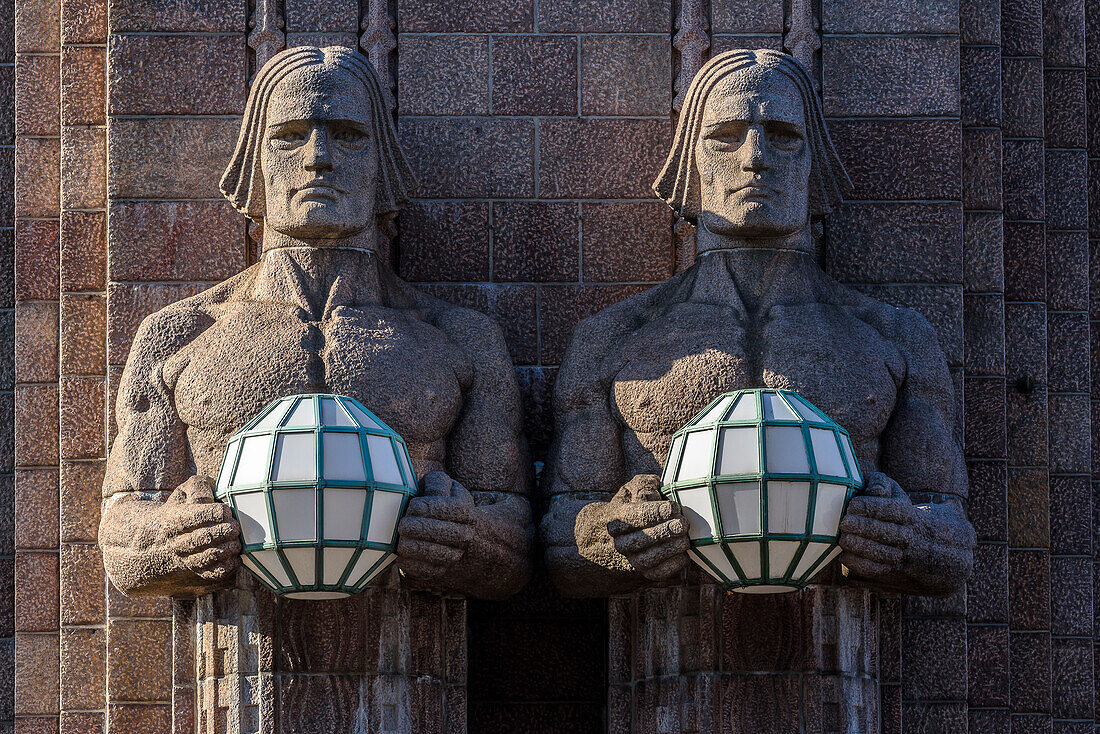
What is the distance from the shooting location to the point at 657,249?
10641 millimetres

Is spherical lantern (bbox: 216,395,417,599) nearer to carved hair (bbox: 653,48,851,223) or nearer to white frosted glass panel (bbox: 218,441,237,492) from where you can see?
white frosted glass panel (bbox: 218,441,237,492)

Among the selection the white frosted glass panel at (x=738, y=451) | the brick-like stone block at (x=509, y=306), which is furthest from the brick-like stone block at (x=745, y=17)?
the white frosted glass panel at (x=738, y=451)

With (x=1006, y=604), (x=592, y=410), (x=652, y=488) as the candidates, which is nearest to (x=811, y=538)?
(x=652, y=488)

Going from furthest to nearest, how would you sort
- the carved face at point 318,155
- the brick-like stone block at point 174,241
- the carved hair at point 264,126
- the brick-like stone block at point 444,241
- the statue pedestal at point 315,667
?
the brick-like stone block at point 444,241, the brick-like stone block at point 174,241, the carved hair at point 264,126, the carved face at point 318,155, the statue pedestal at point 315,667

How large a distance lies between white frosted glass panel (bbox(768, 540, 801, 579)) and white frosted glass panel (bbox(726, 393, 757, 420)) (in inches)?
19.2

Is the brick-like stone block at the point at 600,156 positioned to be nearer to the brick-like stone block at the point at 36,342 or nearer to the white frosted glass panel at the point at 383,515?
the brick-like stone block at the point at 36,342

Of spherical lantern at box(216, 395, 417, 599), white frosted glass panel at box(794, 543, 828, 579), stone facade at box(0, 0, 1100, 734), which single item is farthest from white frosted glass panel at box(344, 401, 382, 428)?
stone facade at box(0, 0, 1100, 734)

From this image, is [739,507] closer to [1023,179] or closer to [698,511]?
[698,511]

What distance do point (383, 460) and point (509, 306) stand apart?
2.17 m

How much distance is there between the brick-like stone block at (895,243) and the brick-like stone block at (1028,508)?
1026 mm

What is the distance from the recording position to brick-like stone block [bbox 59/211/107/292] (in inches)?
420

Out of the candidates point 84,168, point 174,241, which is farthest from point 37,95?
point 174,241

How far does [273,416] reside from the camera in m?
8.58

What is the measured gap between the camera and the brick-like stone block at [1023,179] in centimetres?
1104
